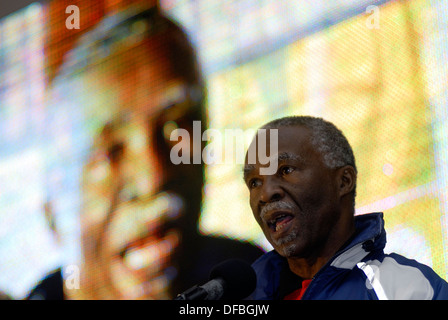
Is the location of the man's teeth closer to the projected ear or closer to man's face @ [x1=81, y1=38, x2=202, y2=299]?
the projected ear

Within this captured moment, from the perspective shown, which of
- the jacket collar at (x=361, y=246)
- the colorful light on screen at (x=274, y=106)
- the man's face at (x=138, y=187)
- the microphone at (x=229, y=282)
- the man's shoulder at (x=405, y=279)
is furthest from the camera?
the man's face at (x=138, y=187)

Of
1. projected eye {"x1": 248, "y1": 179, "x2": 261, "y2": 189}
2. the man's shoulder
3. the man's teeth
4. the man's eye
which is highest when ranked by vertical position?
the man's eye

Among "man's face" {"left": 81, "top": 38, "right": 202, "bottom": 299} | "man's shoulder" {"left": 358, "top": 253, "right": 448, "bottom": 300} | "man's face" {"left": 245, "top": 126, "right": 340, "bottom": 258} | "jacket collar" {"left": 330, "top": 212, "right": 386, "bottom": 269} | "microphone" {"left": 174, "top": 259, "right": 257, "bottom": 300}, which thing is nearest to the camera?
"microphone" {"left": 174, "top": 259, "right": 257, "bottom": 300}

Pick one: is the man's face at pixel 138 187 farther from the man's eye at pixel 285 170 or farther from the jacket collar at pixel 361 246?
the jacket collar at pixel 361 246

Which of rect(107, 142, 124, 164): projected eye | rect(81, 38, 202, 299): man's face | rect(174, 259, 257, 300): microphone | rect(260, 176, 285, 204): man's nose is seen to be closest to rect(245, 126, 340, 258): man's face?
rect(260, 176, 285, 204): man's nose

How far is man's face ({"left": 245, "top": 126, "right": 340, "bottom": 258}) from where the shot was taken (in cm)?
171

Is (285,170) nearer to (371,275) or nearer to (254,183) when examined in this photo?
(254,183)

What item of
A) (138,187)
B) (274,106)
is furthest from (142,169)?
(274,106)

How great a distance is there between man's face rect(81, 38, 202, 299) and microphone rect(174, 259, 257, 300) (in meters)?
0.83

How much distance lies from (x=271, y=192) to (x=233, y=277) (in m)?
0.42

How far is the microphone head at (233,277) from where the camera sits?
1.36 meters

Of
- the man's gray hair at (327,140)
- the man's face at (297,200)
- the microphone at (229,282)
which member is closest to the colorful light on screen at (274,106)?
the man's gray hair at (327,140)

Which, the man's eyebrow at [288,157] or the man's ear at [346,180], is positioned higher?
the man's eyebrow at [288,157]

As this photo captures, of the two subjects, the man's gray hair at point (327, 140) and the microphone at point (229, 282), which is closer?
the microphone at point (229, 282)
